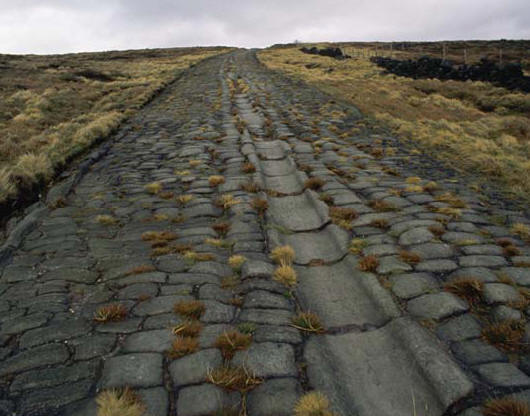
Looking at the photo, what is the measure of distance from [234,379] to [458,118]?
1834 centimetres

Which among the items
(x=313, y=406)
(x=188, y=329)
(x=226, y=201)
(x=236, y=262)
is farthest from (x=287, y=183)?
(x=313, y=406)

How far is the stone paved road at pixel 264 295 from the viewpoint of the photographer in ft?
10.8

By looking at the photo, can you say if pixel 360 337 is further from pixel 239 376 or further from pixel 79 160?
pixel 79 160

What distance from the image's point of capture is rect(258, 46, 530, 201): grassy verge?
10234 mm

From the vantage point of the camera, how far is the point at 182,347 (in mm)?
3654

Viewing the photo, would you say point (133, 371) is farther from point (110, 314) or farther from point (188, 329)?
point (110, 314)

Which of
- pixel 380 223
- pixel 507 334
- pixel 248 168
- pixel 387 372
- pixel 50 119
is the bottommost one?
pixel 387 372

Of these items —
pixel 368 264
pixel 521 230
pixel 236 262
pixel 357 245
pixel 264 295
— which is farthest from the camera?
pixel 521 230

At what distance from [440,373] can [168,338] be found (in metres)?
2.46

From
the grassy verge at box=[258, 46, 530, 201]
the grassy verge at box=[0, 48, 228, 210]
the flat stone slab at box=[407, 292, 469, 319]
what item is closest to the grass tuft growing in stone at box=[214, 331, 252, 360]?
the flat stone slab at box=[407, 292, 469, 319]

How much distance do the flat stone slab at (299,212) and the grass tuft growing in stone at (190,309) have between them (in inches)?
103

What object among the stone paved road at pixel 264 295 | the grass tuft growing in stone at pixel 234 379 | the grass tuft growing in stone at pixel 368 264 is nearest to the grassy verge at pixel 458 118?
the stone paved road at pixel 264 295

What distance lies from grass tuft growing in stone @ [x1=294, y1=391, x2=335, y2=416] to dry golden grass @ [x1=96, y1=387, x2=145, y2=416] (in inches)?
47.0

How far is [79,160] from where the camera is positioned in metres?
10.2
